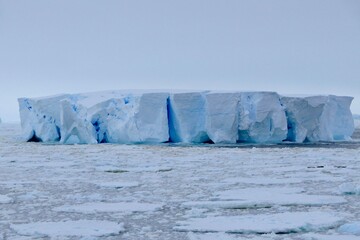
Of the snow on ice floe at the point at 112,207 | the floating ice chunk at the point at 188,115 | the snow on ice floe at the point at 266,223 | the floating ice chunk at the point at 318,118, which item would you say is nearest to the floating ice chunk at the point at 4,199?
the snow on ice floe at the point at 112,207

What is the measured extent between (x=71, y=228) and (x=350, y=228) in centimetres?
141

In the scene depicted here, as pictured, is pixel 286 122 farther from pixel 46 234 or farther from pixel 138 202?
pixel 46 234

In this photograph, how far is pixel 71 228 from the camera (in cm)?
285

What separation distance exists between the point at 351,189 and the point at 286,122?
966 centimetres

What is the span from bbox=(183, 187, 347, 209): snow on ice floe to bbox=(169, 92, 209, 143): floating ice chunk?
29.3 ft

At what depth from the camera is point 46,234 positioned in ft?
8.90

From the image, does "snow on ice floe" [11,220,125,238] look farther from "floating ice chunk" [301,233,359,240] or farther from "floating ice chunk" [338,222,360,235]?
"floating ice chunk" [338,222,360,235]

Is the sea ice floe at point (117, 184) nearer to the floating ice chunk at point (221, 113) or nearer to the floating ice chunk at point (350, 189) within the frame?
the floating ice chunk at point (350, 189)

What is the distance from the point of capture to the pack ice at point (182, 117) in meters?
13.2

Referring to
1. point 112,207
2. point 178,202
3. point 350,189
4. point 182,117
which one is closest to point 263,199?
point 178,202

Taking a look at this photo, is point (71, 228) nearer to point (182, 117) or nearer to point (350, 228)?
point (350, 228)

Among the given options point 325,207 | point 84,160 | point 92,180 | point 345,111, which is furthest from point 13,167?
point 345,111

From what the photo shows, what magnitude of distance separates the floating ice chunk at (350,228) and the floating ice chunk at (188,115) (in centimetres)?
1050

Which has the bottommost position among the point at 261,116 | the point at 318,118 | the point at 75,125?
the point at 318,118
